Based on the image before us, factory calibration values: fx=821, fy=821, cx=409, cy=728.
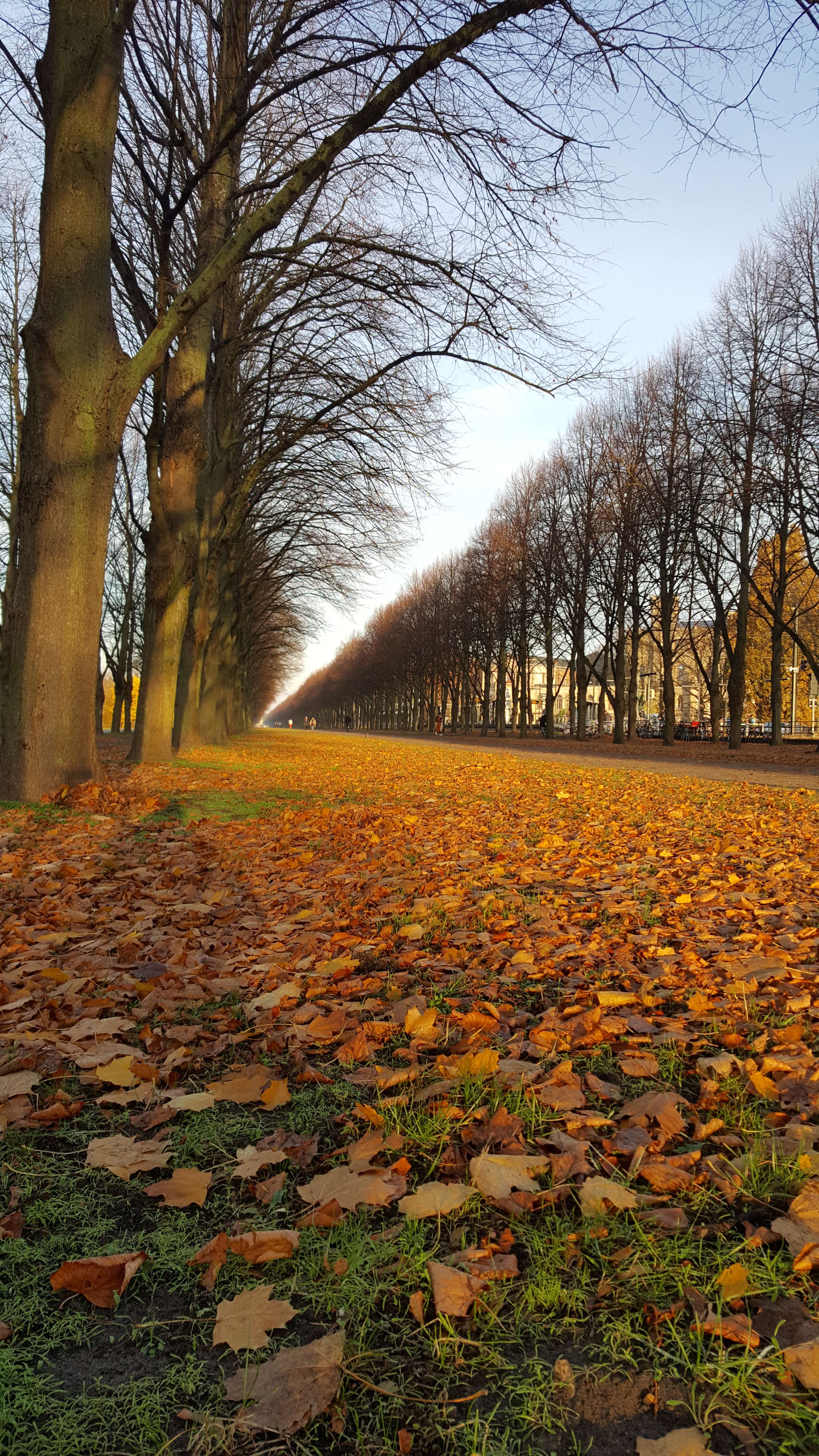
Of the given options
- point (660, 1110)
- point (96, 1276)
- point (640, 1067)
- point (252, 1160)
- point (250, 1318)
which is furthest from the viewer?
point (640, 1067)

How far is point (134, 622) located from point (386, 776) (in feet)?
92.5

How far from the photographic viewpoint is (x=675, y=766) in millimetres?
18203

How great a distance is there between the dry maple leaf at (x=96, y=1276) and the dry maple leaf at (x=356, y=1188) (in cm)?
39

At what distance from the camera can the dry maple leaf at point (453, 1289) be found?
1503mm

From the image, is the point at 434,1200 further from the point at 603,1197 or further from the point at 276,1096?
the point at 276,1096

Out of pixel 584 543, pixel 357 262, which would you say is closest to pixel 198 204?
pixel 357 262

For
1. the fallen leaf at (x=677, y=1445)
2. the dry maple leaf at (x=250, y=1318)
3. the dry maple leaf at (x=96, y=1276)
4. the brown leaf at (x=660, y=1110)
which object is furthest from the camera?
the brown leaf at (x=660, y=1110)

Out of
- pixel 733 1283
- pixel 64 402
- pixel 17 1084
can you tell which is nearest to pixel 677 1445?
pixel 733 1283

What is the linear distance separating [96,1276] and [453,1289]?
27.8 inches

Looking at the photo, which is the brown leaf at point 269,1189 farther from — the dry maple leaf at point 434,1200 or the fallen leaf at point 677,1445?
the fallen leaf at point 677,1445

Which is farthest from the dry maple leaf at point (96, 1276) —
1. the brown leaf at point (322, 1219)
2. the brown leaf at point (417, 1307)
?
the brown leaf at point (417, 1307)

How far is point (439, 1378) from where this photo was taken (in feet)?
4.53

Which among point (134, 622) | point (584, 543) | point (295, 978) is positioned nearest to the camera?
point (295, 978)

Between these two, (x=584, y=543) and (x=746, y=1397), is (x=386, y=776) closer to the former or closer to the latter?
(x=746, y=1397)
